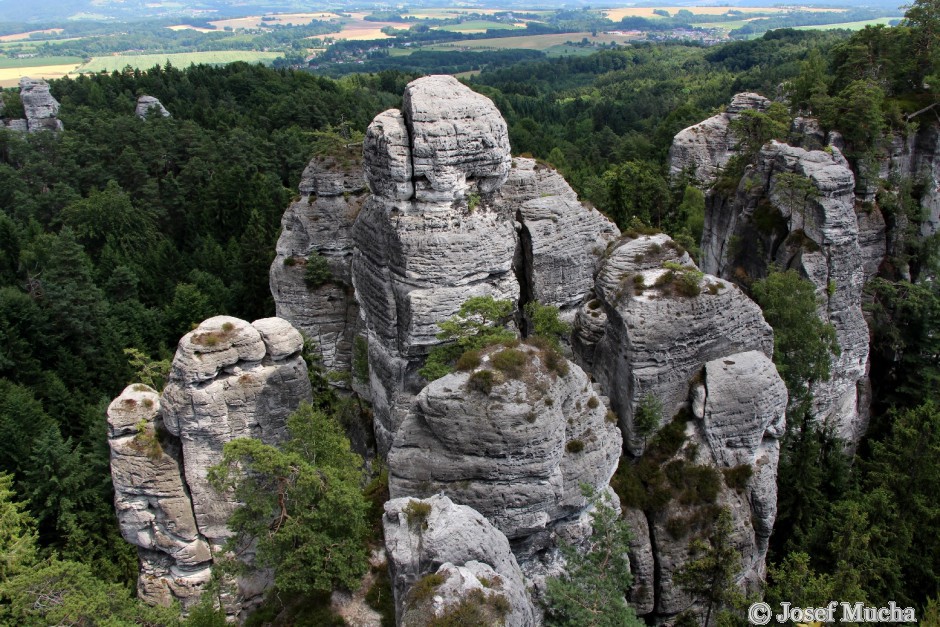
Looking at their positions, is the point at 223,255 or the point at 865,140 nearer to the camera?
the point at 865,140

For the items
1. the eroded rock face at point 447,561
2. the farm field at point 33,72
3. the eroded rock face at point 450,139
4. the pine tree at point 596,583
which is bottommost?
the pine tree at point 596,583

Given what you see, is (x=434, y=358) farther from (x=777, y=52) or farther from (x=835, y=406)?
(x=777, y=52)

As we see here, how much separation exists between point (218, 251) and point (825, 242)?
43.5 metres

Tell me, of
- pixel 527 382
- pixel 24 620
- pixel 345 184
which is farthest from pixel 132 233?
pixel 527 382

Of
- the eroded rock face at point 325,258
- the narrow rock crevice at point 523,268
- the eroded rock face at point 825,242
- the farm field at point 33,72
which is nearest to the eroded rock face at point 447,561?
the narrow rock crevice at point 523,268

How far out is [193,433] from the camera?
25828 mm

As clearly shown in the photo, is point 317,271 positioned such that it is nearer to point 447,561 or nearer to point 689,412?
point 689,412

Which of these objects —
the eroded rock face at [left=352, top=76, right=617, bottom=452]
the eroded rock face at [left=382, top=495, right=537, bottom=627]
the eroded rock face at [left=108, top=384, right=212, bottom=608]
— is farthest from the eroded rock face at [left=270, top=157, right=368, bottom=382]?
the eroded rock face at [left=382, top=495, right=537, bottom=627]

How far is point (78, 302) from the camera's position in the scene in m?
48.8

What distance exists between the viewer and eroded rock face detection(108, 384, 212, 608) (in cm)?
2620

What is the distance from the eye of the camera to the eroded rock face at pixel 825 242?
3144 cm

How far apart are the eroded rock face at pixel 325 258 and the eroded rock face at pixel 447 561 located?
64.5 ft

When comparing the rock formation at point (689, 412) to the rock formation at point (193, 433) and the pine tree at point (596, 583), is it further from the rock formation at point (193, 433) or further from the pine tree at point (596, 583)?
the rock formation at point (193, 433)

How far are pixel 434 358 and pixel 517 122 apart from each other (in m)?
83.6
